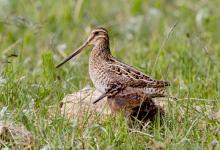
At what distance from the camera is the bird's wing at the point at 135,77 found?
23.2ft

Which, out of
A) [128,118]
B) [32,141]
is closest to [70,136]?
[32,141]

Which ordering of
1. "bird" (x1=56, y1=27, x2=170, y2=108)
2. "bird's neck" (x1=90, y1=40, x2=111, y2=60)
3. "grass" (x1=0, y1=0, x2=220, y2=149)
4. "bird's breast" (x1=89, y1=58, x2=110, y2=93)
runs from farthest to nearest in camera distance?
"bird's neck" (x1=90, y1=40, x2=111, y2=60)
"bird's breast" (x1=89, y1=58, x2=110, y2=93)
"bird" (x1=56, y1=27, x2=170, y2=108)
"grass" (x1=0, y1=0, x2=220, y2=149)

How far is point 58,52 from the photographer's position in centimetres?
941

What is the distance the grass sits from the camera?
6.34 meters

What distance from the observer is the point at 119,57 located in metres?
9.59

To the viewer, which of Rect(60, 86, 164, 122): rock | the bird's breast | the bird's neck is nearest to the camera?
Rect(60, 86, 164, 122): rock

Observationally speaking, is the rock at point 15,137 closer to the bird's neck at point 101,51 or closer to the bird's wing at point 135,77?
the bird's wing at point 135,77

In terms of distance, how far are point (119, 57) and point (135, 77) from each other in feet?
7.91

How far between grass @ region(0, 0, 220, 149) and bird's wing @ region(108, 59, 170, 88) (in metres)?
0.22

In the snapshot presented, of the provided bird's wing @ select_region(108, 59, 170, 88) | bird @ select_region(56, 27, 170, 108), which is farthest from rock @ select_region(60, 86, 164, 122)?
bird's wing @ select_region(108, 59, 170, 88)

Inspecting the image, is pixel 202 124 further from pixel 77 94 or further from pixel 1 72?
pixel 1 72

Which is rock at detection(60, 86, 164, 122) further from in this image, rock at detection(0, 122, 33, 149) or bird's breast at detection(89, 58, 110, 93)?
rock at detection(0, 122, 33, 149)

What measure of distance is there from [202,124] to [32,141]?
54.7 inches

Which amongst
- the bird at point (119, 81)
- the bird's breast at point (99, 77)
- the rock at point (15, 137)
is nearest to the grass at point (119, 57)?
the rock at point (15, 137)
